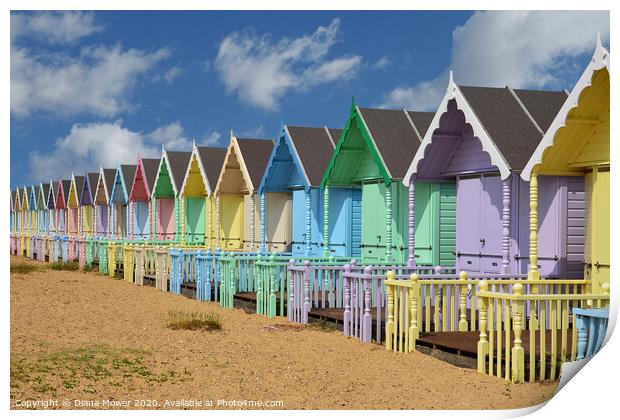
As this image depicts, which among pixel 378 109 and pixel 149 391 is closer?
pixel 149 391

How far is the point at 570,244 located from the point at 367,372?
15.5 feet

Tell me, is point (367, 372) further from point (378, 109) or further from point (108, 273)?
point (108, 273)

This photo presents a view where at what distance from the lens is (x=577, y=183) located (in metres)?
13.2

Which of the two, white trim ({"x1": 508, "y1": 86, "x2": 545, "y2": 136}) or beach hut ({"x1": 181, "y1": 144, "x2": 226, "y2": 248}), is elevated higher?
white trim ({"x1": 508, "y1": 86, "x2": 545, "y2": 136})

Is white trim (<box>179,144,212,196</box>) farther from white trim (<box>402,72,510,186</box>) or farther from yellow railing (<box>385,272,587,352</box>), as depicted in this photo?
yellow railing (<box>385,272,587,352</box>)

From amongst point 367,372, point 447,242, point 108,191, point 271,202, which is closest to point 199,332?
point 367,372

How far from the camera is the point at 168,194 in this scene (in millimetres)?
32000

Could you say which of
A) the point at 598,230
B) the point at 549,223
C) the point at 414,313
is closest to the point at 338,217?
the point at 549,223

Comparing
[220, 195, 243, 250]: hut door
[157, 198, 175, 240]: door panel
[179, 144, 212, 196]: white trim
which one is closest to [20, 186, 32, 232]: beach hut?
[157, 198, 175, 240]: door panel

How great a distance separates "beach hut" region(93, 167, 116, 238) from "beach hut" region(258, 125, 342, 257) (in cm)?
1506

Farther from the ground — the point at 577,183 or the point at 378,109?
the point at 378,109

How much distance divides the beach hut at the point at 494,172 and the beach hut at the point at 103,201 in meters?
23.7

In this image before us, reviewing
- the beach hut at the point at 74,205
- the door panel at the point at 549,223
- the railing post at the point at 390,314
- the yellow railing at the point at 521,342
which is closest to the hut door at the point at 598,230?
the door panel at the point at 549,223

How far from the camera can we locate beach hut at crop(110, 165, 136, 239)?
117ft
